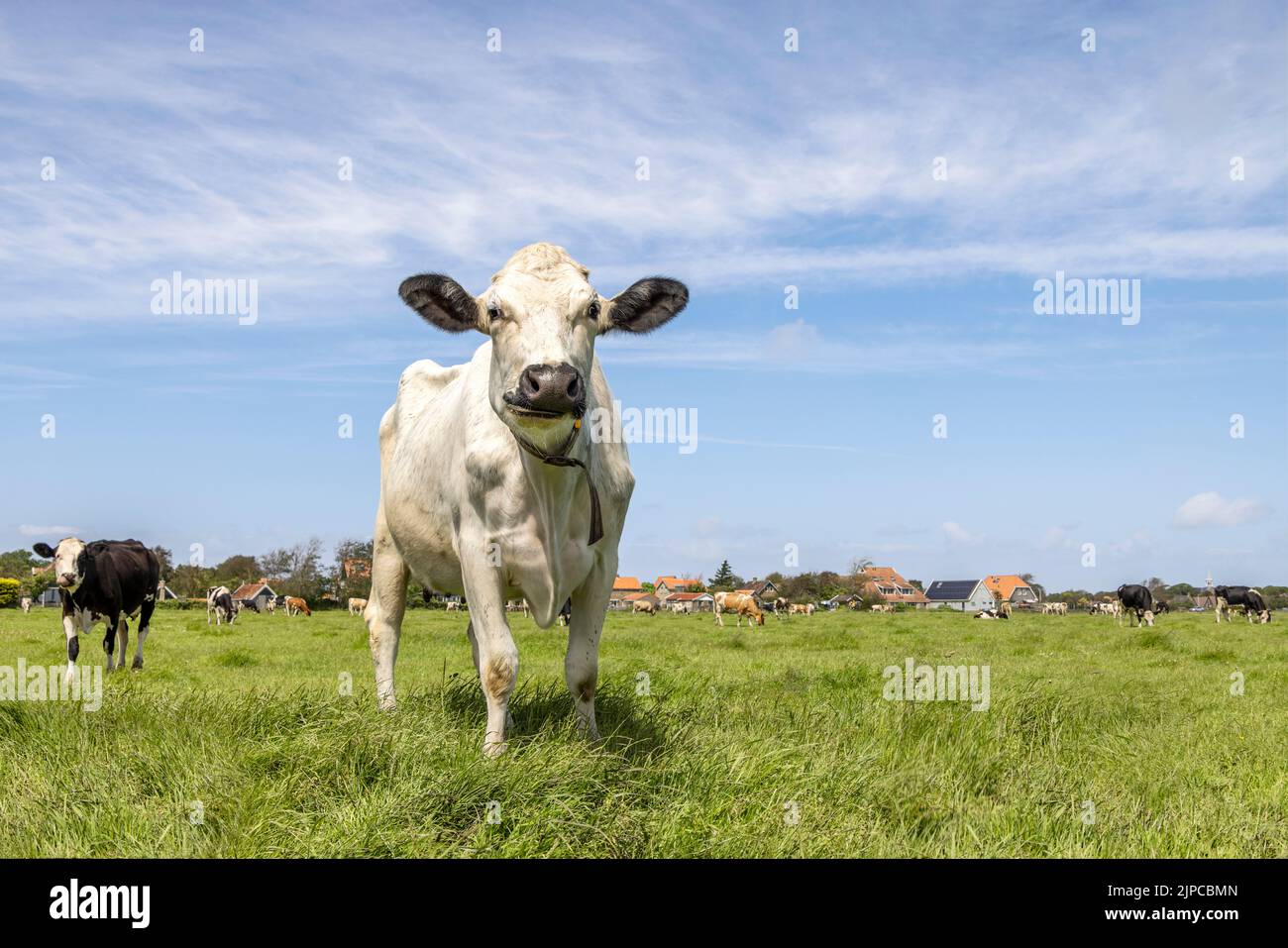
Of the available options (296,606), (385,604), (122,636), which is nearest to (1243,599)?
(296,606)

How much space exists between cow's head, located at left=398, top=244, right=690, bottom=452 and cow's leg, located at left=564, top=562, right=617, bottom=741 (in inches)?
41.1

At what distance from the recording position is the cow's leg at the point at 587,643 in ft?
19.5

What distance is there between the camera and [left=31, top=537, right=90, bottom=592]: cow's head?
13430 millimetres

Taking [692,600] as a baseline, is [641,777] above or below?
above

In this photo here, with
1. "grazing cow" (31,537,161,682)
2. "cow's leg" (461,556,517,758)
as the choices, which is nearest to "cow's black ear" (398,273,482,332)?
"cow's leg" (461,556,517,758)

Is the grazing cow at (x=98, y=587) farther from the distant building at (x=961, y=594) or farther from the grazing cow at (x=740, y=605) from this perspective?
the distant building at (x=961, y=594)

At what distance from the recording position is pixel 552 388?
497 centimetres

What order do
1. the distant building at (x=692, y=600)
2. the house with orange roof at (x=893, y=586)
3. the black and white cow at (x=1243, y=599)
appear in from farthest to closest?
the house with orange roof at (x=893, y=586) < the distant building at (x=692, y=600) < the black and white cow at (x=1243, y=599)

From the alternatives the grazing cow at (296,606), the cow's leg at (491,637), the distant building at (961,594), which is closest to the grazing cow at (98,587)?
the cow's leg at (491,637)

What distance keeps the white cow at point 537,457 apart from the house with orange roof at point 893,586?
338ft

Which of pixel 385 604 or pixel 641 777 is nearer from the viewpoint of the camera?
pixel 641 777

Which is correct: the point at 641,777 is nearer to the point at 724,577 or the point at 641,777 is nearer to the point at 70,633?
the point at 70,633

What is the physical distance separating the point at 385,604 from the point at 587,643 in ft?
7.99
